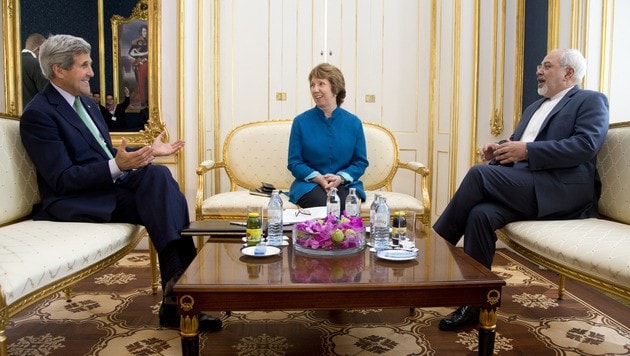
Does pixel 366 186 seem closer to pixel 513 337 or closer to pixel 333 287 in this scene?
pixel 513 337

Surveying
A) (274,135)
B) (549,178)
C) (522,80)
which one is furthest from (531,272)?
(274,135)

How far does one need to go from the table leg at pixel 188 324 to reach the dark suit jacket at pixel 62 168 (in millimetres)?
A: 1008

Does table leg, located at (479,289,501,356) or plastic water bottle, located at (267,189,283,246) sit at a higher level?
plastic water bottle, located at (267,189,283,246)

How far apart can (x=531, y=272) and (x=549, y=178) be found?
3.87ft

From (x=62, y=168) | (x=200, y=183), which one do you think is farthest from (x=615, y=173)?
(x=62, y=168)

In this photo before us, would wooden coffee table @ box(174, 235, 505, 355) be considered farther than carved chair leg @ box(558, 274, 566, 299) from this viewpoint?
No

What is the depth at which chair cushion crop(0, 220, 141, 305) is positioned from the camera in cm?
167

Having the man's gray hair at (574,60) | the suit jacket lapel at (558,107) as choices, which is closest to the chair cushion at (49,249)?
the suit jacket lapel at (558,107)

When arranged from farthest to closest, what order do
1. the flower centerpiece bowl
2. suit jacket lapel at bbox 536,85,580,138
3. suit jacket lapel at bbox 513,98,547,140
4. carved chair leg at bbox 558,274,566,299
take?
suit jacket lapel at bbox 513,98,547,140
carved chair leg at bbox 558,274,566,299
suit jacket lapel at bbox 536,85,580,138
the flower centerpiece bowl

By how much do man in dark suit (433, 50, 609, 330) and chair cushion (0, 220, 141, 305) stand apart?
1.56 m

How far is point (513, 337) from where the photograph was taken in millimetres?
2416

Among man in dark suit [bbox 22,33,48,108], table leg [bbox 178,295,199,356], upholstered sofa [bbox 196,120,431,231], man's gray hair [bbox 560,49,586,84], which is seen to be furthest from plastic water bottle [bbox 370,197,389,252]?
man in dark suit [bbox 22,33,48,108]

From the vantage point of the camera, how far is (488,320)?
175 centimetres

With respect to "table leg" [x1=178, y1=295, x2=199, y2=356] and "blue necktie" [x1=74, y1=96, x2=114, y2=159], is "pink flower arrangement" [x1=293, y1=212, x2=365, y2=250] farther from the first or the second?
"blue necktie" [x1=74, y1=96, x2=114, y2=159]
